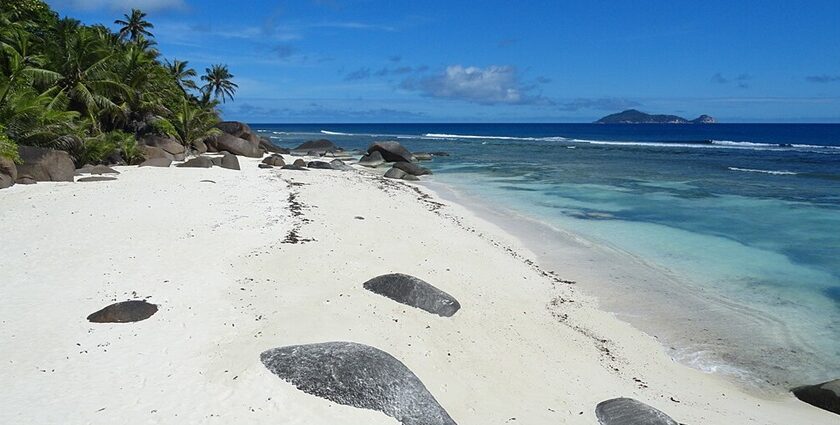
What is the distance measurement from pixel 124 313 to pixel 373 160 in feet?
108

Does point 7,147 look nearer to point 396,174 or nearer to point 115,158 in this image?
point 115,158

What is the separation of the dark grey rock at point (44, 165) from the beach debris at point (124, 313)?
526 inches

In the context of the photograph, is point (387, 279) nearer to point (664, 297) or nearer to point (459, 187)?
point (664, 297)

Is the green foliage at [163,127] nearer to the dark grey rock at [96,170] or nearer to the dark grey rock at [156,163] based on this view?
the dark grey rock at [156,163]

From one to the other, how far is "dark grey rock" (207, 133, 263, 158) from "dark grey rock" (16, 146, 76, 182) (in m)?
17.7

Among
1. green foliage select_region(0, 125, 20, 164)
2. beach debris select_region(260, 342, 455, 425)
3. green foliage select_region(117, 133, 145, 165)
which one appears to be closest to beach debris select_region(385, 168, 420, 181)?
green foliage select_region(117, 133, 145, 165)

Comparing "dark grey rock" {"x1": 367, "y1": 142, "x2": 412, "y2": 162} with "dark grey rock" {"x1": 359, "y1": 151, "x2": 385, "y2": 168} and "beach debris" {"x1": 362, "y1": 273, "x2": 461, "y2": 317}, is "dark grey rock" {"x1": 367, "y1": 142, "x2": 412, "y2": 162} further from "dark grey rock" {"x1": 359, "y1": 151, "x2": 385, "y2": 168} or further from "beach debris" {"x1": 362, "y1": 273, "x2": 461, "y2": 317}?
"beach debris" {"x1": 362, "y1": 273, "x2": 461, "y2": 317}

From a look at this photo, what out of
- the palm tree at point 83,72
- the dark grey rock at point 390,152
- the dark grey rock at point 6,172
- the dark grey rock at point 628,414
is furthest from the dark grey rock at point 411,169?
the dark grey rock at point 628,414

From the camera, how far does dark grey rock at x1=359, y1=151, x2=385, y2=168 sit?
1571 inches

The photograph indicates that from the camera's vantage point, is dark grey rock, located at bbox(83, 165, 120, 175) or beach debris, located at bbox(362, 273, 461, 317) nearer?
beach debris, located at bbox(362, 273, 461, 317)

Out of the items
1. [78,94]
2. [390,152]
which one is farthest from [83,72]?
[390,152]

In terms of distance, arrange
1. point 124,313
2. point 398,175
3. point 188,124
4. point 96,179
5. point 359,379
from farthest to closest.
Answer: point 188,124
point 398,175
point 96,179
point 124,313
point 359,379

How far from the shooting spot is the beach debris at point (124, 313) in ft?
25.4

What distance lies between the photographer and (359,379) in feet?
20.3
